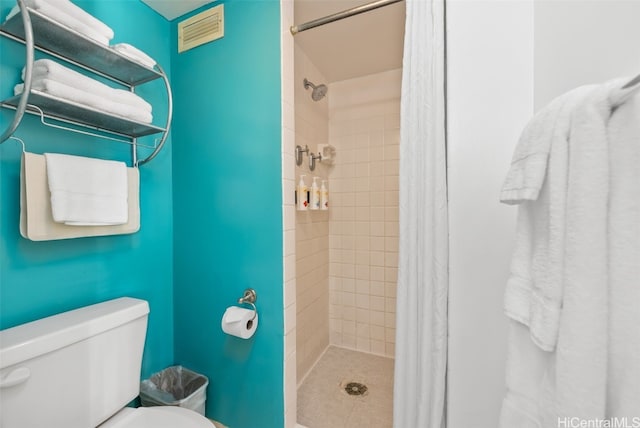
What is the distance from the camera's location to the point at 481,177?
0.75m

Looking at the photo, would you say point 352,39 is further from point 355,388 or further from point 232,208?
point 355,388

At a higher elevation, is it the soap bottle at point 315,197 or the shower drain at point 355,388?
the soap bottle at point 315,197

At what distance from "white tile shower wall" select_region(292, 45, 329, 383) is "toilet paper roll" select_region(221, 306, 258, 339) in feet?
1.97

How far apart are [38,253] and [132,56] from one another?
32.9 inches

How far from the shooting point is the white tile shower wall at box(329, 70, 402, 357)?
2016mm

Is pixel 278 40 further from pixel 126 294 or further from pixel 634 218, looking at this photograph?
pixel 126 294

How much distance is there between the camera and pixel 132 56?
0.98 metres

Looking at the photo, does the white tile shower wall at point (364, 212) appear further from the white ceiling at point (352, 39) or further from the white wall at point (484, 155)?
the white wall at point (484, 155)

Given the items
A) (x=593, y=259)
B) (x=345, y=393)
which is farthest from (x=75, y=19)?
(x=345, y=393)

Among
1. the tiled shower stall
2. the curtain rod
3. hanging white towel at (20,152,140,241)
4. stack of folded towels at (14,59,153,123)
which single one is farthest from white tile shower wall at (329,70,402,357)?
hanging white towel at (20,152,140,241)

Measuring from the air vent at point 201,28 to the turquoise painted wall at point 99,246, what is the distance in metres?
0.12

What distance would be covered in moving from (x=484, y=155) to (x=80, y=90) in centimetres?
134

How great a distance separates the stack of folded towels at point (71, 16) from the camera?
0.75 meters

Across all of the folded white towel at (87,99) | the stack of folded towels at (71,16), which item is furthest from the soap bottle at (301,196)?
the stack of folded towels at (71,16)
